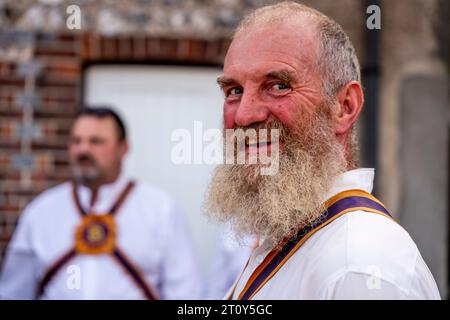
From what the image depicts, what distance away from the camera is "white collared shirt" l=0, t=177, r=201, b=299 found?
15.0 ft

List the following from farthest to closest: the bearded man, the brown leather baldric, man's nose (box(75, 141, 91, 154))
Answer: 1. man's nose (box(75, 141, 91, 154))
2. the brown leather baldric
3. the bearded man

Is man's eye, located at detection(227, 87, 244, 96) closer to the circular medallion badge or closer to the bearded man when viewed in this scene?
the bearded man

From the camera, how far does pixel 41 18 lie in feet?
17.5

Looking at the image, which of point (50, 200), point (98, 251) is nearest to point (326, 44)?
point (98, 251)

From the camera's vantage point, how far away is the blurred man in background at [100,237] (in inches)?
180

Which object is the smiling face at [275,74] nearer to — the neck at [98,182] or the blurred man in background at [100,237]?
the blurred man in background at [100,237]

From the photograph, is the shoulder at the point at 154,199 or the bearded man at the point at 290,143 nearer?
the bearded man at the point at 290,143

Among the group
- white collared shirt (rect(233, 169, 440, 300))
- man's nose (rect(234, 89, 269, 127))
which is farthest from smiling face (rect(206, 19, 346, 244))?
white collared shirt (rect(233, 169, 440, 300))

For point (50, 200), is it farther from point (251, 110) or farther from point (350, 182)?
point (350, 182)

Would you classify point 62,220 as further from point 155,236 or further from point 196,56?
point 196,56

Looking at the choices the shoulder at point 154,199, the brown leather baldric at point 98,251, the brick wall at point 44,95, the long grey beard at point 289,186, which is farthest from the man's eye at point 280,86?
the brick wall at point 44,95

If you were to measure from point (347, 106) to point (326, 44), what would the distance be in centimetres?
19

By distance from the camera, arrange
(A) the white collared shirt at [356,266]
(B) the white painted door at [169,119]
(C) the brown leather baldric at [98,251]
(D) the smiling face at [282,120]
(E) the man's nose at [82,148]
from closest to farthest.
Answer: (A) the white collared shirt at [356,266]
(D) the smiling face at [282,120]
(C) the brown leather baldric at [98,251]
(E) the man's nose at [82,148]
(B) the white painted door at [169,119]
